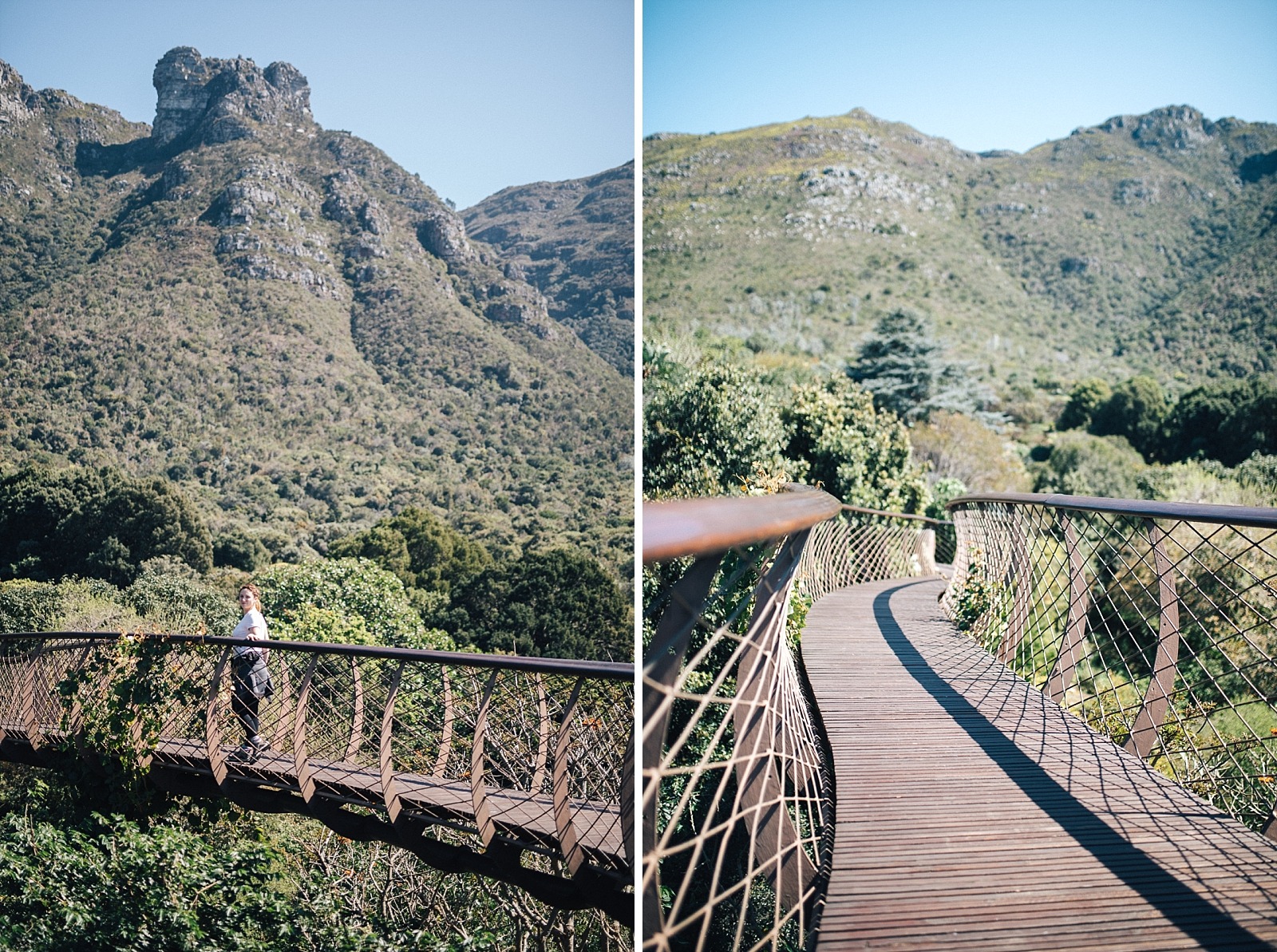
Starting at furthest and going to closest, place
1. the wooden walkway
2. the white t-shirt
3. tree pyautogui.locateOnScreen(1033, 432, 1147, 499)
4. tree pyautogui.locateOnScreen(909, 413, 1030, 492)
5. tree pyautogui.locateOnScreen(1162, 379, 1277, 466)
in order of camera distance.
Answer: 1. tree pyautogui.locateOnScreen(1162, 379, 1277, 466)
2. tree pyautogui.locateOnScreen(909, 413, 1030, 492)
3. tree pyautogui.locateOnScreen(1033, 432, 1147, 499)
4. the white t-shirt
5. the wooden walkway

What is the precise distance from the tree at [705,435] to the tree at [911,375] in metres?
14.0

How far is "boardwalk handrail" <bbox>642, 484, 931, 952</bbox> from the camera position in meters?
0.96

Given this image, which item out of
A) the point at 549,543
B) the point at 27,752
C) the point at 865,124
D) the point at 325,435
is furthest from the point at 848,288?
the point at 27,752

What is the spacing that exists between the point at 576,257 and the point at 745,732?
75.7ft

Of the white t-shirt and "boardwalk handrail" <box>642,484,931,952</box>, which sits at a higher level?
"boardwalk handrail" <box>642,484,931,952</box>

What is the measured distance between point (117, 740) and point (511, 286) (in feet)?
71.3

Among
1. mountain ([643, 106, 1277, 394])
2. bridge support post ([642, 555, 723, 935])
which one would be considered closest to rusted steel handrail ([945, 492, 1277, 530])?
bridge support post ([642, 555, 723, 935])

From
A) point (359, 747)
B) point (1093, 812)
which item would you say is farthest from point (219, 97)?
point (1093, 812)

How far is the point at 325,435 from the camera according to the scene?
20.7 m

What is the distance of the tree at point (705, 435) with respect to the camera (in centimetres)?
786

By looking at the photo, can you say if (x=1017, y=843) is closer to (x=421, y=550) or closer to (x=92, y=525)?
(x=92, y=525)

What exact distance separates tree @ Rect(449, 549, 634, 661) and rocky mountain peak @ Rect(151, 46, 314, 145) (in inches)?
426

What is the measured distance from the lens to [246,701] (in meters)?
3.95

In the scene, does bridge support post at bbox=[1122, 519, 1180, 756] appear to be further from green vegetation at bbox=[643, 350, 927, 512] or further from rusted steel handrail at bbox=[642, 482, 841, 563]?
green vegetation at bbox=[643, 350, 927, 512]
